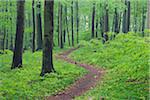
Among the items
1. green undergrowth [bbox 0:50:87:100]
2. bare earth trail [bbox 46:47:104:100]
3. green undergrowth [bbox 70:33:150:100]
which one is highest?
green undergrowth [bbox 70:33:150:100]

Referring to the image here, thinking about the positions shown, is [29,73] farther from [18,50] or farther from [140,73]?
[140,73]

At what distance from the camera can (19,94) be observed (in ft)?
36.4

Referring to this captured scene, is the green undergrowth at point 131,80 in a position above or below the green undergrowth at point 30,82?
above

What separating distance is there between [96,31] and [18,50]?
31257mm

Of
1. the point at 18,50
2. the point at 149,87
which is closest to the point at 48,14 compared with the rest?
the point at 18,50

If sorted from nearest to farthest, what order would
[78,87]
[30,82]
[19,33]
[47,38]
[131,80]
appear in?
1. [131,80]
2. [78,87]
3. [30,82]
4. [47,38]
5. [19,33]

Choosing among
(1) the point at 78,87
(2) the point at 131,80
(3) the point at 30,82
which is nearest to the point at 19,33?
(3) the point at 30,82

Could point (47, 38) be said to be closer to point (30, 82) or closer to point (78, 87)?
point (30, 82)

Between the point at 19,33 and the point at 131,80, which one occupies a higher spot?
the point at 19,33

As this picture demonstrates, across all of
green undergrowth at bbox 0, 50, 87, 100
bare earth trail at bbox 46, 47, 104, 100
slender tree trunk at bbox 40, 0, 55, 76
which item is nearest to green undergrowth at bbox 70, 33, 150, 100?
bare earth trail at bbox 46, 47, 104, 100

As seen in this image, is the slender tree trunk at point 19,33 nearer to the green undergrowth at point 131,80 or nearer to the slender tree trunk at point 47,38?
the slender tree trunk at point 47,38

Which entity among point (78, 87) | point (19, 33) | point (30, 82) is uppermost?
point (19, 33)

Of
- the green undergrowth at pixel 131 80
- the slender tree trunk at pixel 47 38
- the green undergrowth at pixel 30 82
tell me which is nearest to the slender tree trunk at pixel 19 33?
the green undergrowth at pixel 30 82

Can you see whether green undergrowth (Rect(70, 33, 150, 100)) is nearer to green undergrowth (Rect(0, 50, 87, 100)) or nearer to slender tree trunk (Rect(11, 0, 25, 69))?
green undergrowth (Rect(0, 50, 87, 100))
